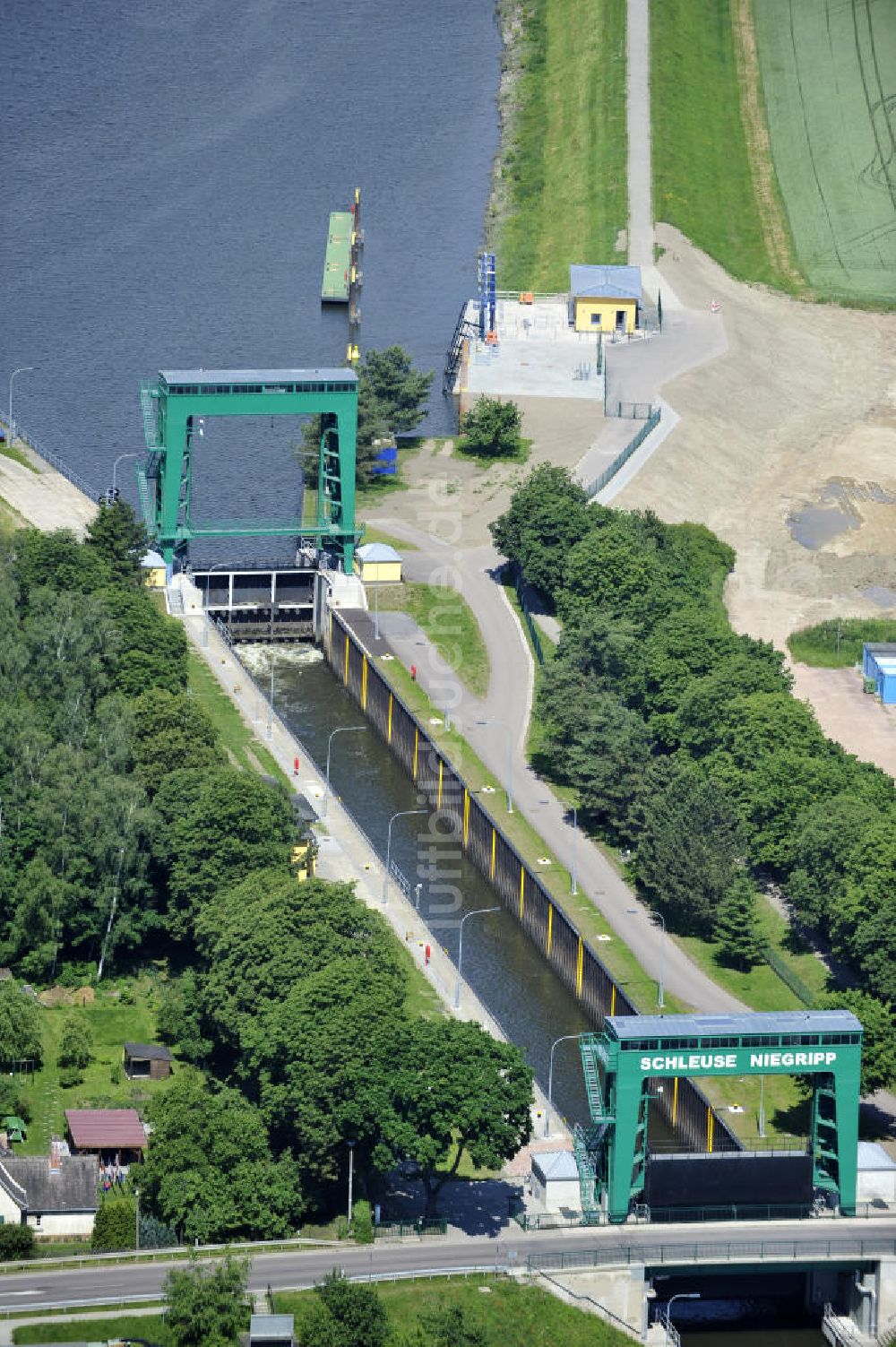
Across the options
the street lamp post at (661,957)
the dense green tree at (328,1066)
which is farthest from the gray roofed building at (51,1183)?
the street lamp post at (661,957)

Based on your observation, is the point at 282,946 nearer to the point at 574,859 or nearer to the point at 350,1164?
the point at 350,1164

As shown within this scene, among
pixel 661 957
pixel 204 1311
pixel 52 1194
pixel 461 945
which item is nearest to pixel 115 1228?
pixel 52 1194

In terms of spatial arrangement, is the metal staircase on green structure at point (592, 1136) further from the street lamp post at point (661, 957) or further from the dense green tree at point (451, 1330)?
the street lamp post at point (661, 957)

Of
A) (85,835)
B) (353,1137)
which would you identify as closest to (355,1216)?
(353,1137)

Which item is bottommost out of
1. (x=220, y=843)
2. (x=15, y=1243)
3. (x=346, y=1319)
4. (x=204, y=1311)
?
(x=346, y=1319)

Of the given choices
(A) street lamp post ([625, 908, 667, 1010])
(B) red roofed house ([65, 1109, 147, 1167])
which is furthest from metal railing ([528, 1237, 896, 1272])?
(A) street lamp post ([625, 908, 667, 1010])

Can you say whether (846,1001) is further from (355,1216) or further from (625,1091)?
(355,1216)
